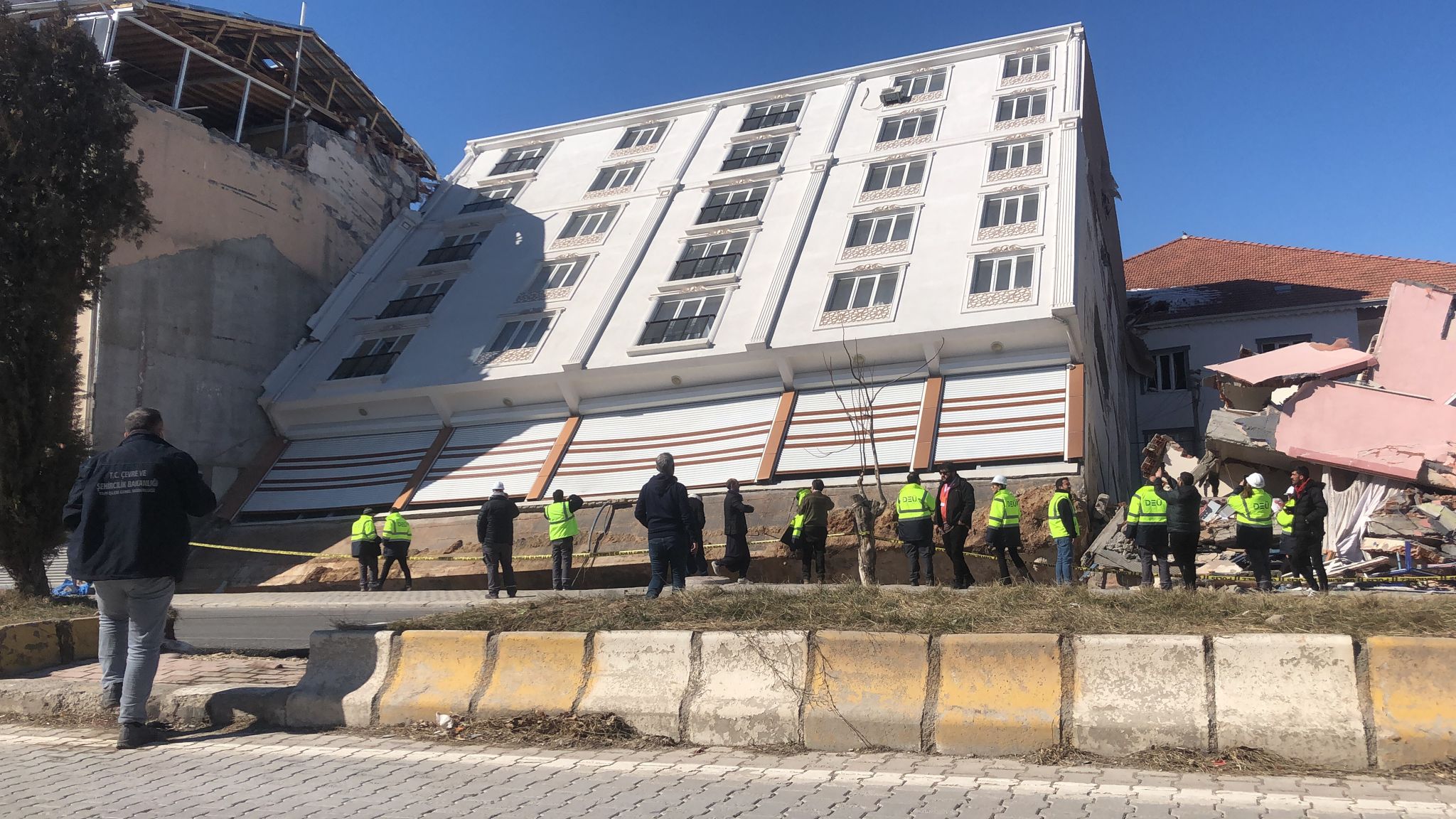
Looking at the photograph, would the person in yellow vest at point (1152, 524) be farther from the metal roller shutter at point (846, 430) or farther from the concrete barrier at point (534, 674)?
the metal roller shutter at point (846, 430)

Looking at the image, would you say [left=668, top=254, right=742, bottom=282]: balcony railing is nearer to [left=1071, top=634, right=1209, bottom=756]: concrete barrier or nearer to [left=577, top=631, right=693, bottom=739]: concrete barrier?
[left=577, top=631, right=693, bottom=739]: concrete barrier

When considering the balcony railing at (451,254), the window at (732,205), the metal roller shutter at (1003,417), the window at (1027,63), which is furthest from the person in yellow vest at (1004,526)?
the balcony railing at (451,254)

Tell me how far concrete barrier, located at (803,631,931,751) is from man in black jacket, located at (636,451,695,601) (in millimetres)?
3258

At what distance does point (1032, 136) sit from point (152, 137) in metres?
21.2

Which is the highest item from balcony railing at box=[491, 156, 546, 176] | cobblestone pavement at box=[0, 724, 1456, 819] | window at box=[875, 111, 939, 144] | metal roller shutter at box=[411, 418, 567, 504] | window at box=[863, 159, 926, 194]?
balcony railing at box=[491, 156, 546, 176]

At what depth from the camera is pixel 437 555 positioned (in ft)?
70.4

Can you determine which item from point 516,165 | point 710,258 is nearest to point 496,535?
point 710,258

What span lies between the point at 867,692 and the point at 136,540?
4.14 meters

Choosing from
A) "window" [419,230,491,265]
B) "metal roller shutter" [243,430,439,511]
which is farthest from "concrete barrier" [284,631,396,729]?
"window" [419,230,491,265]

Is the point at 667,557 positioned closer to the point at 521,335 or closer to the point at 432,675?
the point at 432,675

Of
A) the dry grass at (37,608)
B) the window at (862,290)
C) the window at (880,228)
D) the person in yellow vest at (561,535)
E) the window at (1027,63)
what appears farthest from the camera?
the window at (1027,63)

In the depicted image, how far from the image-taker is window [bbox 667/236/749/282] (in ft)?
85.5

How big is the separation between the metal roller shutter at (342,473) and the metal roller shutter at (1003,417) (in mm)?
12723

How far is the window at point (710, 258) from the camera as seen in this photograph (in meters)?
26.0
